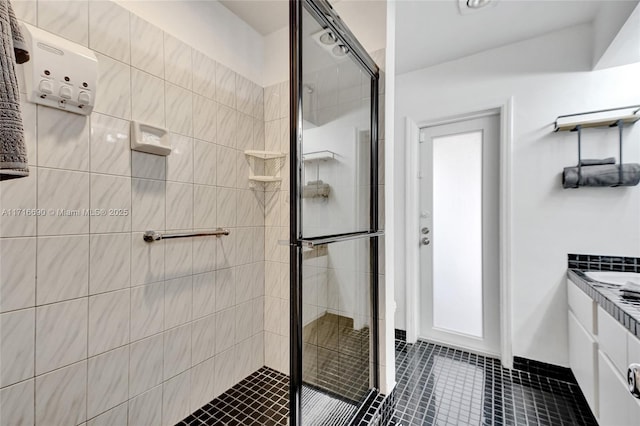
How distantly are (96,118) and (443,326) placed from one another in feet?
9.30

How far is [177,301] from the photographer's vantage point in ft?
5.20

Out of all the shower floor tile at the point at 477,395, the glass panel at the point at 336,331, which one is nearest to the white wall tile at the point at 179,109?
the glass panel at the point at 336,331

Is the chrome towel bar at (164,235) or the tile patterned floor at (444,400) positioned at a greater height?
the chrome towel bar at (164,235)

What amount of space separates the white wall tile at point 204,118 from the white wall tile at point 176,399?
1.43 metres

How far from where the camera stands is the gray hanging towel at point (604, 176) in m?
1.71

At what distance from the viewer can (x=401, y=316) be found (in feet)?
8.34

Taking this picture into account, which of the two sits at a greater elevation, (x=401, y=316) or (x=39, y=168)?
(x=39, y=168)

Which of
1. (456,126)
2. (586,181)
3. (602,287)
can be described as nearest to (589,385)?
(602,287)

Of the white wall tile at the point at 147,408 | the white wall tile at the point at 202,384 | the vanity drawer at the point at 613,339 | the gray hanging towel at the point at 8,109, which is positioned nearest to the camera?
the gray hanging towel at the point at 8,109

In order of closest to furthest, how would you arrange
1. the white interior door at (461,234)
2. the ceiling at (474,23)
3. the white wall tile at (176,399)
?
the white wall tile at (176,399), the ceiling at (474,23), the white interior door at (461,234)

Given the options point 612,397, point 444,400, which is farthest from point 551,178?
point 444,400

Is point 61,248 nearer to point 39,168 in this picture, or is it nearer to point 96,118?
point 39,168

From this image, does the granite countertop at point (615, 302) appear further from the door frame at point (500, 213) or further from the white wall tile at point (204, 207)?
the white wall tile at point (204, 207)

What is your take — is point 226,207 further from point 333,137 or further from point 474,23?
point 474,23
